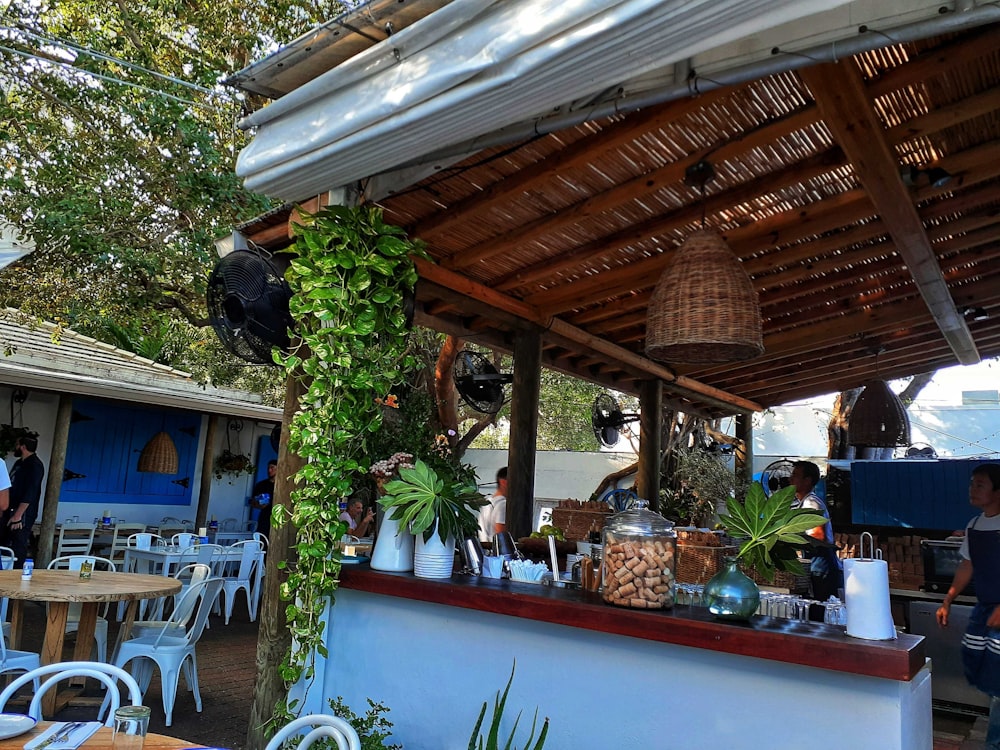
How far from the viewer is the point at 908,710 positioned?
2152mm

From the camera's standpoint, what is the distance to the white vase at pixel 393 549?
324 centimetres

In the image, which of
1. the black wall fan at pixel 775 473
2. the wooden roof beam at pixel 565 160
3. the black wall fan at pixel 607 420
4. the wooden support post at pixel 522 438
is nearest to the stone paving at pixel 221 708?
the wooden support post at pixel 522 438

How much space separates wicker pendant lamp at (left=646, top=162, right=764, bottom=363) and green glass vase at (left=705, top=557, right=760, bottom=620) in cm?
118

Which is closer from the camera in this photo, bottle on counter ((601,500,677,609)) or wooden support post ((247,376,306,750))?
bottle on counter ((601,500,677,609))

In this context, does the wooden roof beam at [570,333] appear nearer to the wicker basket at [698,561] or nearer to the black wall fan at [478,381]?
the black wall fan at [478,381]

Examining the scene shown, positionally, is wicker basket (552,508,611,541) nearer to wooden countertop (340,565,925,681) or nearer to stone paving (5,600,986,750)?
stone paving (5,600,986,750)

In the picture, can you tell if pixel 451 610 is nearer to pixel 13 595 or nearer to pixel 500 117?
pixel 500 117

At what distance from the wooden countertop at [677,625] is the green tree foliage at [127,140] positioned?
182 inches

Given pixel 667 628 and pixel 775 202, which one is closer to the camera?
pixel 667 628

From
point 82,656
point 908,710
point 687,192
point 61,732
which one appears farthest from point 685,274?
point 82,656

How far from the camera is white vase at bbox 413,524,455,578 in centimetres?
309

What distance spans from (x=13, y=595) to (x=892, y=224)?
529 cm

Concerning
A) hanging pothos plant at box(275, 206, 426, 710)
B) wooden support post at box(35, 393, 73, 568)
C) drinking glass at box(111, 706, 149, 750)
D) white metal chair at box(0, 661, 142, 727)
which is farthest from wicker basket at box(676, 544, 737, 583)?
wooden support post at box(35, 393, 73, 568)

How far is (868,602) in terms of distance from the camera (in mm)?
2215
